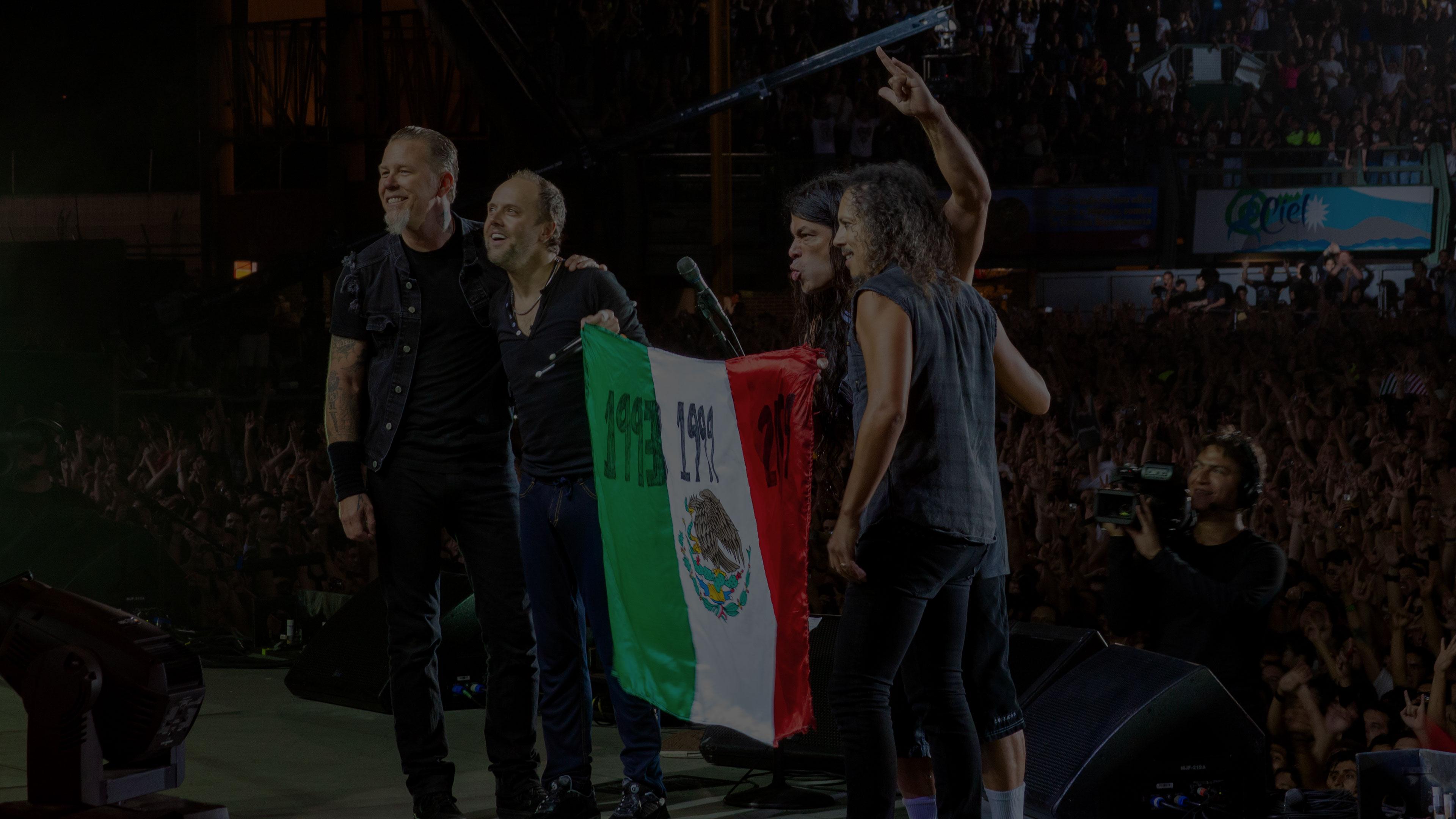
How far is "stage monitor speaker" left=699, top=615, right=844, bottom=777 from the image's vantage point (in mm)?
4094

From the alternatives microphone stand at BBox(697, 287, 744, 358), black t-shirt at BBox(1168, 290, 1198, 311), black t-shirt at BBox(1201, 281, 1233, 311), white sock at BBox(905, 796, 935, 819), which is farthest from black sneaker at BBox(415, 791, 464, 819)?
black t-shirt at BBox(1201, 281, 1233, 311)

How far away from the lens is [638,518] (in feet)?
11.2

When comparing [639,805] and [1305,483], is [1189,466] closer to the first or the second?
[1305,483]

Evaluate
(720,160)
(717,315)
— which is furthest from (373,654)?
(720,160)

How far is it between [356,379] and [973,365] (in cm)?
→ 162

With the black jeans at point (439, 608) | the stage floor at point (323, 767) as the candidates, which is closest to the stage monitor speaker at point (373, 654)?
the stage floor at point (323, 767)

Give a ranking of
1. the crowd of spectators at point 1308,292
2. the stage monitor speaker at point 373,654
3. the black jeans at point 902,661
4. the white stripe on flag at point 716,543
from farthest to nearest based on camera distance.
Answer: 1. the crowd of spectators at point 1308,292
2. the stage monitor speaker at point 373,654
3. the white stripe on flag at point 716,543
4. the black jeans at point 902,661

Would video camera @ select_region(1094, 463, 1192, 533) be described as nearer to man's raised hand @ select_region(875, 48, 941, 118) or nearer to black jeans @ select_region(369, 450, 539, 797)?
man's raised hand @ select_region(875, 48, 941, 118)

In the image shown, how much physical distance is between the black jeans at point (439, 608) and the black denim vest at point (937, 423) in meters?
1.17

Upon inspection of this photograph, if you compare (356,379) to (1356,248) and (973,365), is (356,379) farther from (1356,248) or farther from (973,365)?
(1356,248)

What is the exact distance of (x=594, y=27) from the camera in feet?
57.2

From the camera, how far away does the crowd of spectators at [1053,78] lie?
17016 mm

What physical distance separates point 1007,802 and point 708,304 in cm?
126

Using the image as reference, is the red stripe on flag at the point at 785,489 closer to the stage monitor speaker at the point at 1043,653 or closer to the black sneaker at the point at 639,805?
the black sneaker at the point at 639,805
